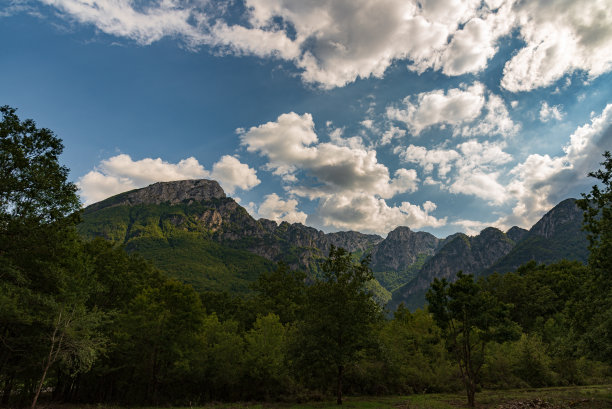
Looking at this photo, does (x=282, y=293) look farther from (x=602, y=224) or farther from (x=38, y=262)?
(x=602, y=224)

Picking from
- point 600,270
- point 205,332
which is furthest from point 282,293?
point 600,270

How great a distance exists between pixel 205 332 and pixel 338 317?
1935cm

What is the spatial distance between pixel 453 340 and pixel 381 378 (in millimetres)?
14612

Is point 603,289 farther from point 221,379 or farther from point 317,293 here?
point 221,379

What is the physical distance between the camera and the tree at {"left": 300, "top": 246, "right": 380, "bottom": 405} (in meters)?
27.1

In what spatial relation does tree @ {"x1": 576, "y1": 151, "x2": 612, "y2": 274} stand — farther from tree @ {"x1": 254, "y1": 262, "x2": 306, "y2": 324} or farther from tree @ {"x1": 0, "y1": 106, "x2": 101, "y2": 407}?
tree @ {"x1": 254, "y1": 262, "x2": 306, "y2": 324}

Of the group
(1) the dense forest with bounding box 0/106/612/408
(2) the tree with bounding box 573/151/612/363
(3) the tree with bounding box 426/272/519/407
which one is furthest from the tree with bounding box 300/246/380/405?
(2) the tree with bounding box 573/151/612/363

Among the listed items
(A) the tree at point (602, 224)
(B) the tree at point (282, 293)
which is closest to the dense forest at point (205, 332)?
(A) the tree at point (602, 224)

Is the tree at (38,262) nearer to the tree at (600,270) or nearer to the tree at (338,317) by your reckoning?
the tree at (338,317)

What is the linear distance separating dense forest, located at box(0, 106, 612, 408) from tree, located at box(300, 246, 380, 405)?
12 cm

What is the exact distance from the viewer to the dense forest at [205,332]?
22406mm

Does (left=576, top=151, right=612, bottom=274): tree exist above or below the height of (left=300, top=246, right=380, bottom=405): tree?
above

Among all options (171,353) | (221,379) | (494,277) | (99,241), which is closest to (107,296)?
(99,241)

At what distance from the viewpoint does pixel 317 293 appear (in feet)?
95.0
